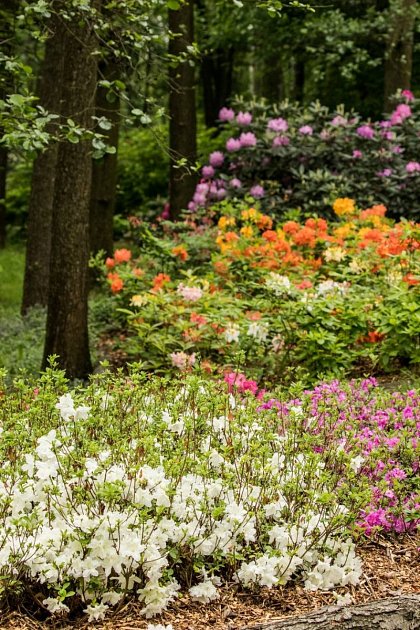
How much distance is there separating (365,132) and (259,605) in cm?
984

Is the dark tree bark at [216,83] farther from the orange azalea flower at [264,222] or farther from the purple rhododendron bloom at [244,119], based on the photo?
the orange azalea flower at [264,222]

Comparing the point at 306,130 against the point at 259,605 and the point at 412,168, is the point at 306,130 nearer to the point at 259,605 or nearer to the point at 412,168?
the point at 412,168

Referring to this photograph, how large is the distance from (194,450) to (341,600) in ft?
3.18

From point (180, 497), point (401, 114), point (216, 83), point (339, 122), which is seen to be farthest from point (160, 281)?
point (216, 83)

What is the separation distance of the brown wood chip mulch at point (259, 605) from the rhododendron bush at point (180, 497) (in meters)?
0.05

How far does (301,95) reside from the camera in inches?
873

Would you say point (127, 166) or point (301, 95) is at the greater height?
point (301, 95)

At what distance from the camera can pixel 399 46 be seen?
46.0 feet

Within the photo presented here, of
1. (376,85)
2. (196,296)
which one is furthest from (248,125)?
(376,85)

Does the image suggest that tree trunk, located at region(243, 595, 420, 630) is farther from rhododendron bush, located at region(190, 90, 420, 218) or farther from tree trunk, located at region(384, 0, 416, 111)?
tree trunk, located at region(384, 0, 416, 111)

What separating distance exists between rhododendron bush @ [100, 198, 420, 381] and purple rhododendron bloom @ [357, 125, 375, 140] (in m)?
3.15

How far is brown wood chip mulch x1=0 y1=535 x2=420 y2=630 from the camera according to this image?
3.28 metres

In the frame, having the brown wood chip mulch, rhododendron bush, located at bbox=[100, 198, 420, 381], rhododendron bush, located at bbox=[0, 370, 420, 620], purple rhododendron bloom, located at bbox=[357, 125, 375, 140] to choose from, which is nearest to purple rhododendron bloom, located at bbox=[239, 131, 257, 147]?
purple rhododendron bloom, located at bbox=[357, 125, 375, 140]

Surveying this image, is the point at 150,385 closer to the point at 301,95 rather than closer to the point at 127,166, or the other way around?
the point at 127,166
